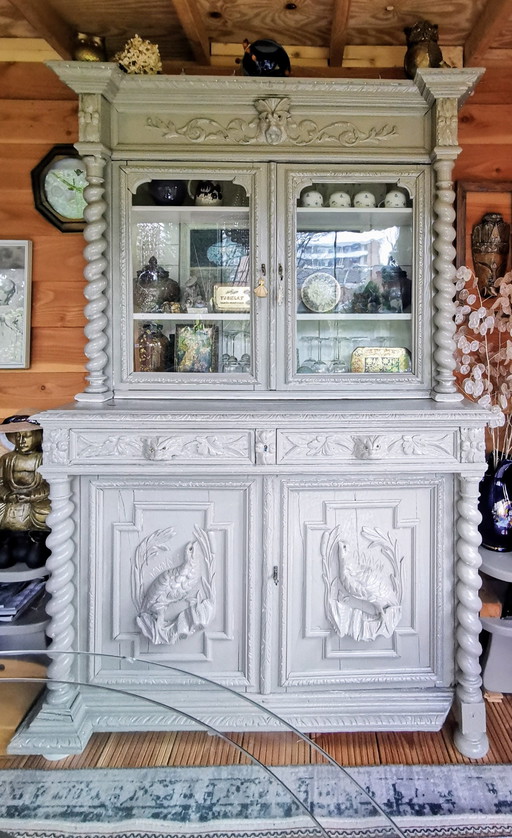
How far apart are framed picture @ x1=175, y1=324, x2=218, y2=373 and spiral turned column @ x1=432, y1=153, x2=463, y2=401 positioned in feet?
2.34

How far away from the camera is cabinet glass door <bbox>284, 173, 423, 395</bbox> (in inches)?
70.6

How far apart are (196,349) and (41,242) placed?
79 centimetres

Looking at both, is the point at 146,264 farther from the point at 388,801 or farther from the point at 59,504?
the point at 388,801

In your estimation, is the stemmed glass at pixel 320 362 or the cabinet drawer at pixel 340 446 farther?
the stemmed glass at pixel 320 362

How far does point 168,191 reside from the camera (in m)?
1.81

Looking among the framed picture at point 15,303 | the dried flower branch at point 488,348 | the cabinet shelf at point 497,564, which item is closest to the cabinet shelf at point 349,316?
the dried flower branch at point 488,348

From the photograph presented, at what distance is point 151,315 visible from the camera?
6.01 ft

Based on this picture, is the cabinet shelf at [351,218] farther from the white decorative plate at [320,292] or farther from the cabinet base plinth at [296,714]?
the cabinet base plinth at [296,714]

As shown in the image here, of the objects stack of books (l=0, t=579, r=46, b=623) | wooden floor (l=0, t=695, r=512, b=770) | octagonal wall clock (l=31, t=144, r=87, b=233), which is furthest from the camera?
octagonal wall clock (l=31, t=144, r=87, b=233)

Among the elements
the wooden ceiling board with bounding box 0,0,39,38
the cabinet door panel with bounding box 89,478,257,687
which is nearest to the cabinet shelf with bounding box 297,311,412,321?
the cabinet door panel with bounding box 89,478,257,687

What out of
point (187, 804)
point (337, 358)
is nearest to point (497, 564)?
point (337, 358)

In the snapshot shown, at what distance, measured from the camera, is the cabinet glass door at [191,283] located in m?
1.79

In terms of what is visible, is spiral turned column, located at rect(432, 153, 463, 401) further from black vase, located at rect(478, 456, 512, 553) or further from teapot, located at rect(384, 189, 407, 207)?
black vase, located at rect(478, 456, 512, 553)

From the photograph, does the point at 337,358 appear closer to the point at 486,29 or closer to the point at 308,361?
the point at 308,361
